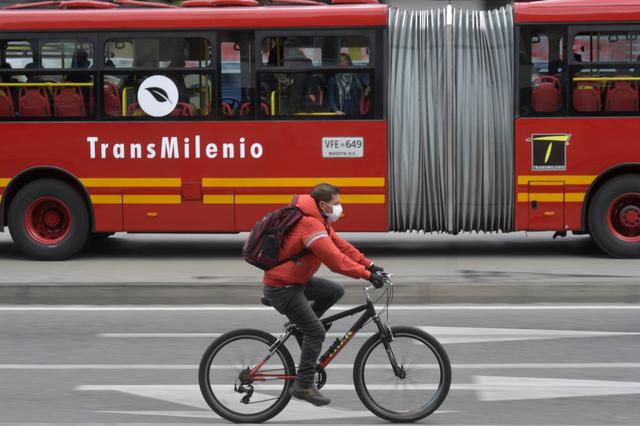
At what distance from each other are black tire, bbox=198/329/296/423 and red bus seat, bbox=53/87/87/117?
25.2 ft

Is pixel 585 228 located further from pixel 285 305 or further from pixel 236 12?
pixel 285 305

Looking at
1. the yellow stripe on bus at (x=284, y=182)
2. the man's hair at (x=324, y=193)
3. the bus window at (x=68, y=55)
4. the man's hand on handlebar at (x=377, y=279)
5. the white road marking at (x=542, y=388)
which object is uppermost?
the bus window at (x=68, y=55)

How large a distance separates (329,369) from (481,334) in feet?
5.96

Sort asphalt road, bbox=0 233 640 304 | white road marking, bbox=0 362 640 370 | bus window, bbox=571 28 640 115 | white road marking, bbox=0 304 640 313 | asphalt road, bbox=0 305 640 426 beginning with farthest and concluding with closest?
bus window, bbox=571 28 640 115, asphalt road, bbox=0 233 640 304, white road marking, bbox=0 304 640 313, white road marking, bbox=0 362 640 370, asphalt road, bbox=0 305 640 426

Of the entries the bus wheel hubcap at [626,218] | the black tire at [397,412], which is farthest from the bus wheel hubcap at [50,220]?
the black tire at [397,412]

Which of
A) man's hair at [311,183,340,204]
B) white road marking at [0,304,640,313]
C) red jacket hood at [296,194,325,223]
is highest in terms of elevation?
man's hair at [311,183,340,204]

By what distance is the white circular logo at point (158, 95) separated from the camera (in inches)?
539

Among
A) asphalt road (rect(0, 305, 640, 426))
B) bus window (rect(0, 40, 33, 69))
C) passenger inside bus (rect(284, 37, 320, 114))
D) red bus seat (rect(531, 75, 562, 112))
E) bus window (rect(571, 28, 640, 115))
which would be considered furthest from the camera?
bus window (rect(0, 40, 33, 69))

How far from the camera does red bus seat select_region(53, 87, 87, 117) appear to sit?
13727mm

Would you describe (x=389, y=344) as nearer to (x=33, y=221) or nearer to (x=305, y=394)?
(x=305, y=394)

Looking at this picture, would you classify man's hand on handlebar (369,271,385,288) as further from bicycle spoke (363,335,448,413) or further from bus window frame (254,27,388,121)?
bus window frame (254,27,388,121)

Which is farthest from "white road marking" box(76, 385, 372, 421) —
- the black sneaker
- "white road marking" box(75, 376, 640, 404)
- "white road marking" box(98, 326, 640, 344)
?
"white road marking" box(98, 326, 640, 344)

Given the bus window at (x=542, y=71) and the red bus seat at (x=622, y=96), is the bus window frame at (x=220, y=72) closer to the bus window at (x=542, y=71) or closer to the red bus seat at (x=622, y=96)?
the bus window at (x=542, y=71)

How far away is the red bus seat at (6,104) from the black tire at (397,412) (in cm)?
845
